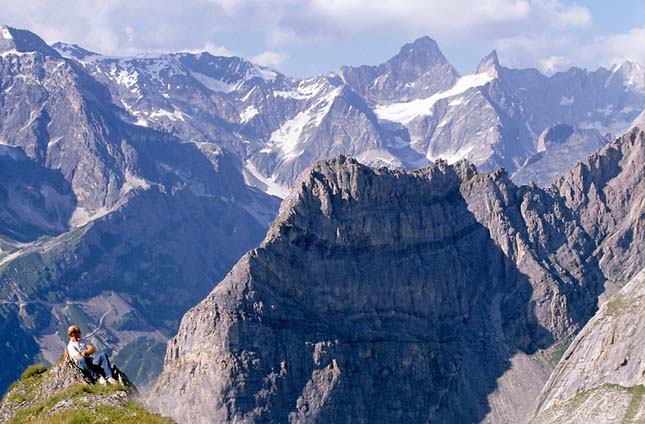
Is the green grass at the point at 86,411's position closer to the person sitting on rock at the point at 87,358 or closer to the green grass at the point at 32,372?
the person sitting on rock at the point at 87,358

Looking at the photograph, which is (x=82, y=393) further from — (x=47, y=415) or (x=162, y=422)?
(x=162, y=422)

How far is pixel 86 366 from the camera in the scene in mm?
61625

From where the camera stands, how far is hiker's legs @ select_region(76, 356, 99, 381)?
60281 mm

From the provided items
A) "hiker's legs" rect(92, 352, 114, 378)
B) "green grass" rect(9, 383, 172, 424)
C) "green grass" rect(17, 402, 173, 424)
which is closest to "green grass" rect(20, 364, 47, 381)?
"green grass" rect(9, 383, 172, 424)

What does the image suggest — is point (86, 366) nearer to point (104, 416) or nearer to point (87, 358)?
point (87, 358)

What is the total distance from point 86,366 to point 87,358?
114 centimetres

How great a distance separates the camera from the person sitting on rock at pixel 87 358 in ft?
191

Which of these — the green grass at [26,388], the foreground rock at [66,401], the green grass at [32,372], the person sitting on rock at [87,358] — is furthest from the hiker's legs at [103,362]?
the green grass at [32,372]

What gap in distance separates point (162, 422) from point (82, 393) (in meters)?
9.73

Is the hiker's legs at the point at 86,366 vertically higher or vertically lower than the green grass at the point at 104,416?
higher

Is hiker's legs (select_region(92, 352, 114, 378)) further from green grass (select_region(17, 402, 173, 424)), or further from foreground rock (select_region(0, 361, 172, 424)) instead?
green grass (select_region(17, 402, 173, 424))

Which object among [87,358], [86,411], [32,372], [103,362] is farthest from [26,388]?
[86,411]

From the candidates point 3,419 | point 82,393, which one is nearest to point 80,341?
point 82,393

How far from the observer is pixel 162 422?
5175 centimetres
